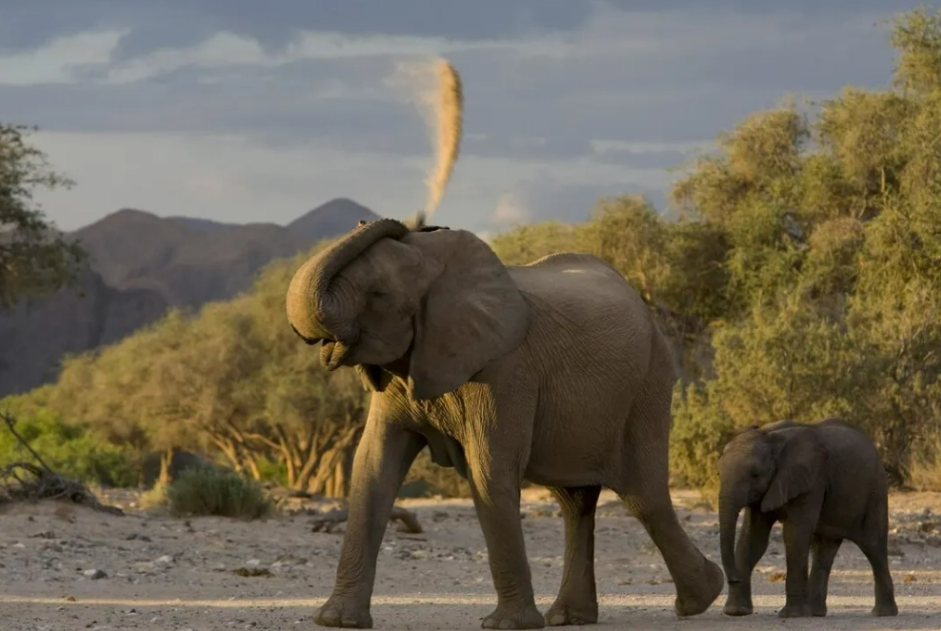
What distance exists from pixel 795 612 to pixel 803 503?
784 mm

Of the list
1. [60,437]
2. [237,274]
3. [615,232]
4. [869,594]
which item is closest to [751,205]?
[615,232]

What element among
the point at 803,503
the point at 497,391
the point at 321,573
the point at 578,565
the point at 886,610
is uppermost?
the point at 497,391

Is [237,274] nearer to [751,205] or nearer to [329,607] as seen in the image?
[751,205]

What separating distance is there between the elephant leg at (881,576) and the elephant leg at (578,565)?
6.56 ft

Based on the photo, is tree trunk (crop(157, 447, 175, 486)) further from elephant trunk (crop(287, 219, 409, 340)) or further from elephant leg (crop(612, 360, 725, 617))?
elephant trunk (crop(287, 219, 409, 340))

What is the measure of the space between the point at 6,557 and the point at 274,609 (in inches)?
143

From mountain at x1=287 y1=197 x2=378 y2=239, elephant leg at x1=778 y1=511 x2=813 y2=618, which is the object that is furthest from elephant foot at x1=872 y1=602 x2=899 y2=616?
mountain at x1=287 y1=197 x2=378 y2=239

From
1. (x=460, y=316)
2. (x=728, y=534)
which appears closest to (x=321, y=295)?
(x=460, y=316)

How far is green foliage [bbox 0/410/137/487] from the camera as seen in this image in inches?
1186

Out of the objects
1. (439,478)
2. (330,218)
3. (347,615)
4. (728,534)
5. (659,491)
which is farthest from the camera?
(330,218)

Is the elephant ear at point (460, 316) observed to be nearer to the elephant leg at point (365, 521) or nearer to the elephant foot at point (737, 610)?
the elephant leg at point (365, 521)

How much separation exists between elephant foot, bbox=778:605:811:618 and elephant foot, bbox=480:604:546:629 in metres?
2.01

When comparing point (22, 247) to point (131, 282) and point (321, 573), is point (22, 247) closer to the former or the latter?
point (321, 573)

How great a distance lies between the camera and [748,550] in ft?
34.3
